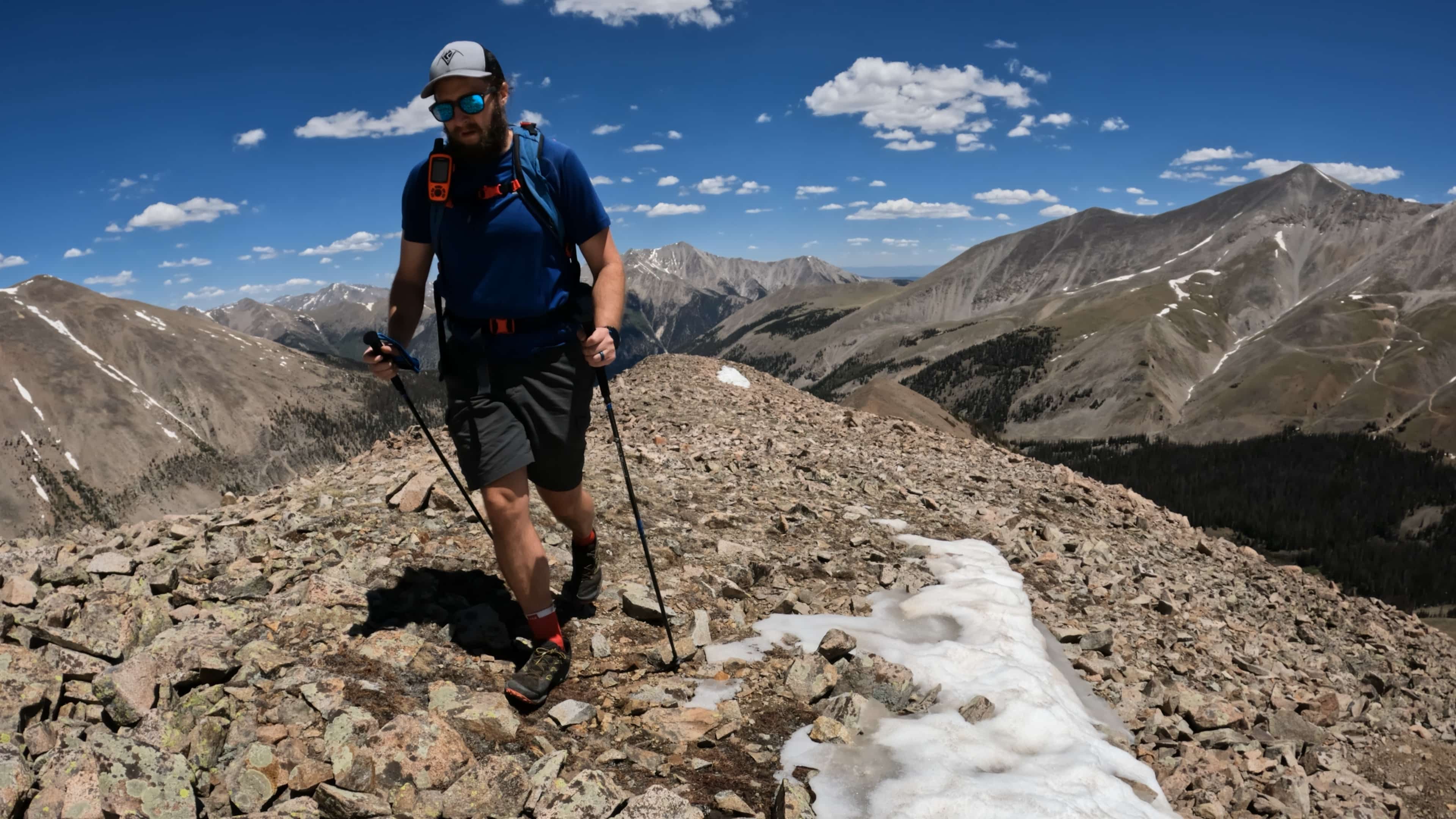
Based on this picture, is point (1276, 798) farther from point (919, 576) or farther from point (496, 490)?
point (496, 490)

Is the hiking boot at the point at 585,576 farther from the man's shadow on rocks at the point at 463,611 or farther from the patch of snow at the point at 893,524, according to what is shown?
the patch of snow at the point at 893,524

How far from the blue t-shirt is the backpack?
2cm

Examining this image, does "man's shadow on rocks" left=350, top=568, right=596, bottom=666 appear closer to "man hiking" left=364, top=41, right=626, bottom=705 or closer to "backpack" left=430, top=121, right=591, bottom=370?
"man hiking" left=364, top=41, right=626, bottom=705

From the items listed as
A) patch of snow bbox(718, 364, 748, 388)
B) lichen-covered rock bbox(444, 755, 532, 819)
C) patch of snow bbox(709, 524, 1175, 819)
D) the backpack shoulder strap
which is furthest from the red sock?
patch of snow bbox(718, 364, 748, 388)

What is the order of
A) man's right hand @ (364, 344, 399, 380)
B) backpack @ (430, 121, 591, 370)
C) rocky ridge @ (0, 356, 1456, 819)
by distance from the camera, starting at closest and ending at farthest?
rocky ridge @ (0, 356, 1456, 819) → backpack @ (430, 121, 591, 370) → man's right hand @ (364, 344, 399, 380)

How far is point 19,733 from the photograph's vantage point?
4.10m

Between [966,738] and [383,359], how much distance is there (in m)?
5.38

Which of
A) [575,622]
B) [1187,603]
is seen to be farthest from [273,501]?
[1187,603]

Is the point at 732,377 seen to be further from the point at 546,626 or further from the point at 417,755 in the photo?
the point at 417,755

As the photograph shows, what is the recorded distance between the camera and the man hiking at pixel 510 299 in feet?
16.7

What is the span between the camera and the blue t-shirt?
5168 mm

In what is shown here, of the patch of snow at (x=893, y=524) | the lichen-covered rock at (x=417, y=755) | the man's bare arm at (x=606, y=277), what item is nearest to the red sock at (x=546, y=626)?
the lichen-covered rock at (x=417, y=755)

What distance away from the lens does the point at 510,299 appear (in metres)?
5.31

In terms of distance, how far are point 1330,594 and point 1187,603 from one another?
7.35m
